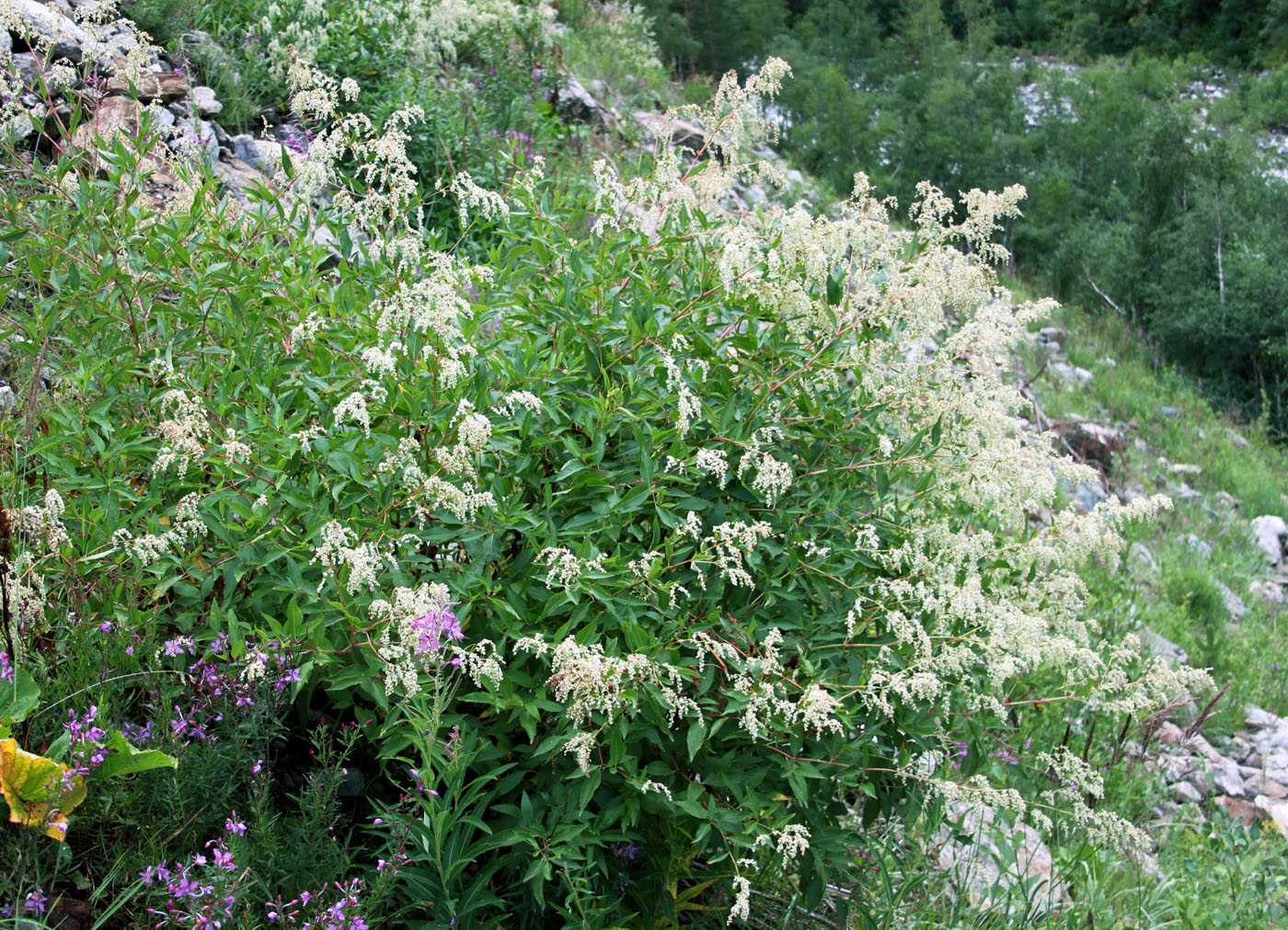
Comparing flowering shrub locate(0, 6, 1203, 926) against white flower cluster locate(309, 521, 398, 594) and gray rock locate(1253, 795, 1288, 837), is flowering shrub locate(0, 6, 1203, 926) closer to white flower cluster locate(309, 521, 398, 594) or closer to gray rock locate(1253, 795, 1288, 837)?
white flower cluster locate(309, 521, 398, 594)

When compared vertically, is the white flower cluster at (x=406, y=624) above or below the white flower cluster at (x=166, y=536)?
above

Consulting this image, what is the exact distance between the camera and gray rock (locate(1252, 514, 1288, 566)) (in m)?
8.58

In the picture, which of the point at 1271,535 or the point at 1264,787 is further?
the point at 1271,535

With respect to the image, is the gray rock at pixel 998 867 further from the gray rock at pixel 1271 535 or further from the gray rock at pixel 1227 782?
the gray rock at pixel 1271 535

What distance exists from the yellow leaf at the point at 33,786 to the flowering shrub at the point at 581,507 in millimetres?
267

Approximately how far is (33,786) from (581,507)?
1.32 m

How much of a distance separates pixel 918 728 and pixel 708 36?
20946 mm

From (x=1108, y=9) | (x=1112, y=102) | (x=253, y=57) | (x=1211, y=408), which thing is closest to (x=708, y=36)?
(x=1112, y=102)

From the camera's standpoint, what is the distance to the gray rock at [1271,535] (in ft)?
28.1

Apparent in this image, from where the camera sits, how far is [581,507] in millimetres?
2496

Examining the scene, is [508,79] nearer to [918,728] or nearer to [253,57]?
[253,57]

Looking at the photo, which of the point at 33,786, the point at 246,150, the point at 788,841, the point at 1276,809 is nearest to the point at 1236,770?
the point at 1276,809

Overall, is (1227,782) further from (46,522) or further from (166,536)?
(46,522)

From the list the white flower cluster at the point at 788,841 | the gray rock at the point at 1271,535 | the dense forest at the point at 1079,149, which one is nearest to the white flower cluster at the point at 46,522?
the white flower cluster at the point at 788,841
